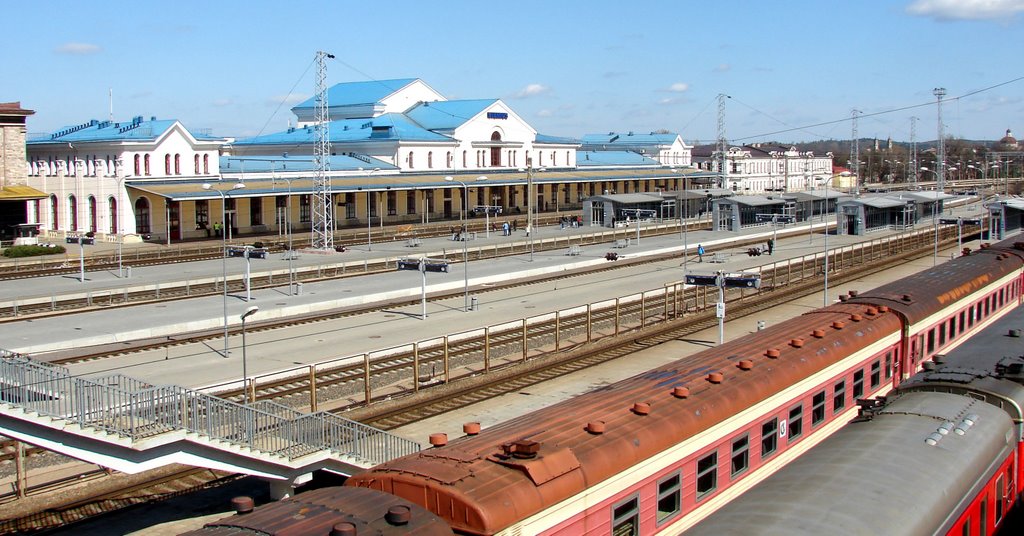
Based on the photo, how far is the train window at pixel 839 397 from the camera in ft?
59.4

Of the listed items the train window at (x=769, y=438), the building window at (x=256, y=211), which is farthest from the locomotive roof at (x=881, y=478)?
the building window at (x=256, y=211)

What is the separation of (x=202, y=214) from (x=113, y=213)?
682cm

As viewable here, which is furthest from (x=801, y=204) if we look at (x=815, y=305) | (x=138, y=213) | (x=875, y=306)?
(x=875, y=306)

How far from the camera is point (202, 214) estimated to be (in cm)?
7194

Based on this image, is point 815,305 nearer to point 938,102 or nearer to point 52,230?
point 52,230

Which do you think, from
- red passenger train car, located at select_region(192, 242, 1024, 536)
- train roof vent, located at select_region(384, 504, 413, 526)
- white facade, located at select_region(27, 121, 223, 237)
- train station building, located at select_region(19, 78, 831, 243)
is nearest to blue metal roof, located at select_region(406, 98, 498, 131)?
train station building, located at select_region(19, 78, 831, 243)

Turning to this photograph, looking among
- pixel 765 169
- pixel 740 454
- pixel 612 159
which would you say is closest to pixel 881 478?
pixel 740 454

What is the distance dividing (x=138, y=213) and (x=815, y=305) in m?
47.0

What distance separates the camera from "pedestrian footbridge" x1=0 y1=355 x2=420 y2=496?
14516 millimetres

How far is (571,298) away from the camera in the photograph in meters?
43.8

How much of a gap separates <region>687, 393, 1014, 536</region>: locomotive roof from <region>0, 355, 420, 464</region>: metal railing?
28.7 feet

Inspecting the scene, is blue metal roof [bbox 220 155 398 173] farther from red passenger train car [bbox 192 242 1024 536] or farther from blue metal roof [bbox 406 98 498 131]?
red passenger train car [bbox 192 242 1024 536]

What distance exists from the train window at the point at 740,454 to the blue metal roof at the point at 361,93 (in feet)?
308

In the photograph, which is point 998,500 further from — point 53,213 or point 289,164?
point 289,164
